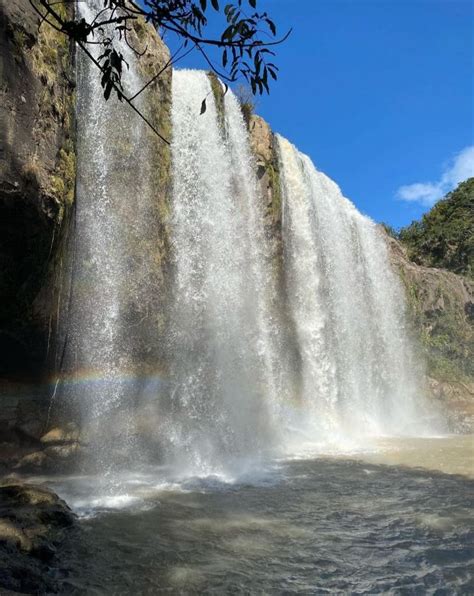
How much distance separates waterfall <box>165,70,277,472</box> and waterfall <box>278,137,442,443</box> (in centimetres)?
214

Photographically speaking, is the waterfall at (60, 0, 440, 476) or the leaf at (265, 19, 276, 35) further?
the waterfall at (60, 0, 440, 476)

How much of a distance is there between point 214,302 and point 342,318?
716 cm

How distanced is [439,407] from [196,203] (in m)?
13.1

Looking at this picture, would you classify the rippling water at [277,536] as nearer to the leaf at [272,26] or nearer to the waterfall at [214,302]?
the waterfall at [214,302]

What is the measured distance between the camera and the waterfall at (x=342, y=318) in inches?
640

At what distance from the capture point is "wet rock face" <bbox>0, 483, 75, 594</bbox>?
4.19 meters

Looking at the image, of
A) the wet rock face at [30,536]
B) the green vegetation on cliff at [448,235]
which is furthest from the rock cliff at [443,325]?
the wet rock face at [30,536]

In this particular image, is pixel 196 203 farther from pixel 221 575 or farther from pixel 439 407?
pixel 439 407

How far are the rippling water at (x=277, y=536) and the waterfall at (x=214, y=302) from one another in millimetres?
2751

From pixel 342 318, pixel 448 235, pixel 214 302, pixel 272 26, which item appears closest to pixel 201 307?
pixel 214 302

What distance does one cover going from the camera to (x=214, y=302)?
41.5 feet

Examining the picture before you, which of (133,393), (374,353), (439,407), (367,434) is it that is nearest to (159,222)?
(133,393)

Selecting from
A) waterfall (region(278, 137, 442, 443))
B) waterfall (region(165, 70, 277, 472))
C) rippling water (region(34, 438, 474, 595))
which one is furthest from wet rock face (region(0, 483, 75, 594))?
waterfall (region(278, 137, 442, 443))

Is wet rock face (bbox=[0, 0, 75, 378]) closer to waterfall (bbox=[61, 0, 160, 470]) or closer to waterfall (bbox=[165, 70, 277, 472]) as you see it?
waterfall (bbox=[61, 0, 160, 470])
